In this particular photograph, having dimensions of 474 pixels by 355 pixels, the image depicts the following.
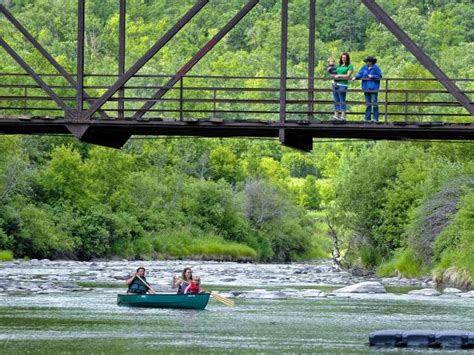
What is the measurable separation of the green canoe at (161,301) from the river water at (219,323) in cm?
49

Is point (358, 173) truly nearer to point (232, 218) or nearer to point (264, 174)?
point (232, 218)

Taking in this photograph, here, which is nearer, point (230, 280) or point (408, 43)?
point (408, 43)

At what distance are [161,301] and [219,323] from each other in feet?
22.1

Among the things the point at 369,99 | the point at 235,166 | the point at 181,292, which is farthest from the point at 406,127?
the point at 235,166

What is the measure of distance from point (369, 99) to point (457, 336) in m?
7.52

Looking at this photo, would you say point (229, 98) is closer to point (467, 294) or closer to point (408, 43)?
point (467, 294)

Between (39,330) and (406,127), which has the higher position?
(406,127)

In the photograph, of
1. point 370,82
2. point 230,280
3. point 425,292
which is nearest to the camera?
point 370,82

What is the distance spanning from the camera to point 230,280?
71.1m

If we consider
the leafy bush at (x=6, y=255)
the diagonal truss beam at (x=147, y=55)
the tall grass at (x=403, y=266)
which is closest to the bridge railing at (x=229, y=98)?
the leafy bush at (x=6, y=255)

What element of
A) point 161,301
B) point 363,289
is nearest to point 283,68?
point 161,301

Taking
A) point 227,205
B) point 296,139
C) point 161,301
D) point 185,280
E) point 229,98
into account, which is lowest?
point 161,301

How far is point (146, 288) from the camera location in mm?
54219

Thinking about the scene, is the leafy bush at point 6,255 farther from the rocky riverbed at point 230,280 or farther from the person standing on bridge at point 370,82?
the person standing on bridge at point 370,82
